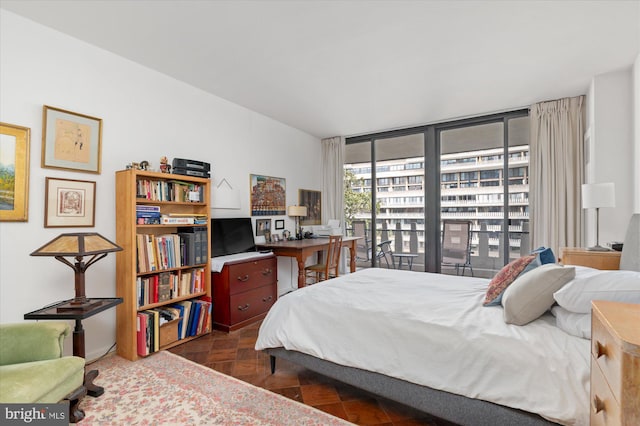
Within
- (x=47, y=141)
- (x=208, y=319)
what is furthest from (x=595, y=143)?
(x=47, y=141)

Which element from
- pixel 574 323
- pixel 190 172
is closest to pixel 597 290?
pixel 574 323

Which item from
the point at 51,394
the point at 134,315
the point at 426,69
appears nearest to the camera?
the point at 51,394

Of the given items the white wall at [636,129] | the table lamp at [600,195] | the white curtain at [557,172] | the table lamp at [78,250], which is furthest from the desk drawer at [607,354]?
the white curtain at [557,172]

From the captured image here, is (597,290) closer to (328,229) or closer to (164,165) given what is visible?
(164,165)

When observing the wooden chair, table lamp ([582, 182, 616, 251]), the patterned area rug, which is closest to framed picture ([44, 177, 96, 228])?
the patterned area rug

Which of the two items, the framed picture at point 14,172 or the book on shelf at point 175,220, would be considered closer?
the framed picture at point 14,172

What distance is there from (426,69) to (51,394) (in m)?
3.60

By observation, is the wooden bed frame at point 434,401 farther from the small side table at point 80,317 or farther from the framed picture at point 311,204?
the framed picture at point 311,204

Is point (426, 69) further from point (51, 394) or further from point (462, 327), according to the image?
point (51, 394)

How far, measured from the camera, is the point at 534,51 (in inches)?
106

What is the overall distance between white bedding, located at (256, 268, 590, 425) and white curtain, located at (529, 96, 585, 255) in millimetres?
2382

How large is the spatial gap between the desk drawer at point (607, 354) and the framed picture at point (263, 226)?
3.66 metres

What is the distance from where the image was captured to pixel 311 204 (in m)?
5.38

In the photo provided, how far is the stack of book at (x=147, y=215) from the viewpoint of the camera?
2647mm
